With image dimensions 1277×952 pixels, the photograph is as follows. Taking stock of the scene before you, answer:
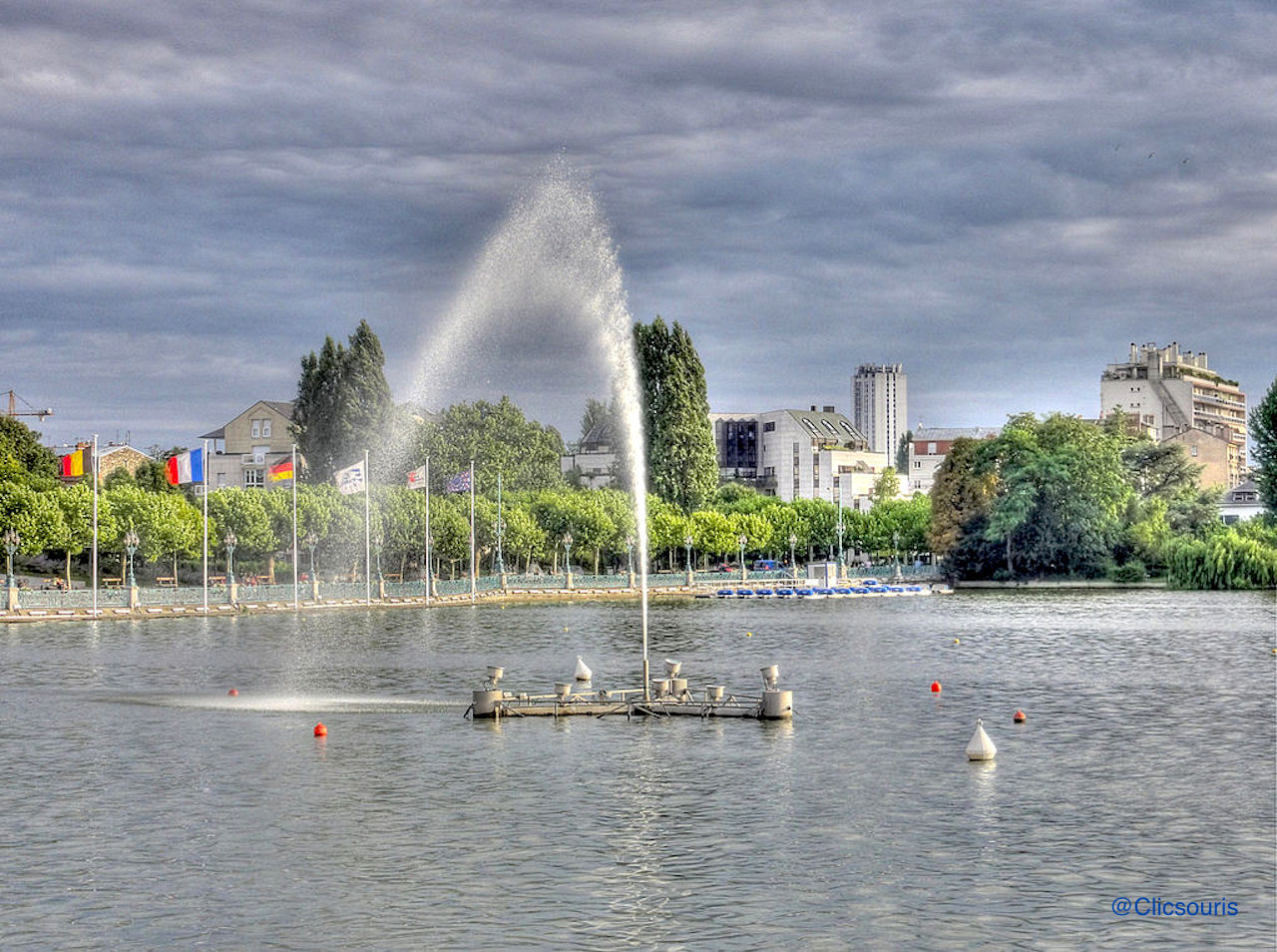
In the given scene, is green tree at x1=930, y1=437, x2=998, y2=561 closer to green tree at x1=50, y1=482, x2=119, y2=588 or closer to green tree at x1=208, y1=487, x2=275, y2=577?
green tree at x1=208, y1=487, x2=275, y2=577

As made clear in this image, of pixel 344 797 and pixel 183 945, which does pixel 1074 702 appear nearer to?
pixel 344 797

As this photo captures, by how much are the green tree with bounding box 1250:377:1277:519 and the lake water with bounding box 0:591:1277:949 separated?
2869 inches

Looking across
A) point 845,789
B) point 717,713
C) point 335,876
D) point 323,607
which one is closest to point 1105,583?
point 323,607

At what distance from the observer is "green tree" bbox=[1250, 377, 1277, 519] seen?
129 metres

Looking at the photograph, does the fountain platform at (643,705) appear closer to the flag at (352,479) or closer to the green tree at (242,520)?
the flag at (352,479)

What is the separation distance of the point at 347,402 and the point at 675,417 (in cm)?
3164

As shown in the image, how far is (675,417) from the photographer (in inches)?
5901

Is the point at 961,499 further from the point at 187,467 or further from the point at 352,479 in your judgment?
the point at 187,467

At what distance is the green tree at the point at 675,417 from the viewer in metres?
148

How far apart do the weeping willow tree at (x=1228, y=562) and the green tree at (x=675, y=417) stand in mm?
46613

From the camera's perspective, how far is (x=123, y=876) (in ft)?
83.4

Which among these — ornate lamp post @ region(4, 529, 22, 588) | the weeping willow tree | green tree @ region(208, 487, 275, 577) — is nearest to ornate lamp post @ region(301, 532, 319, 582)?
green tree @ region(208, 487, 275, 577)

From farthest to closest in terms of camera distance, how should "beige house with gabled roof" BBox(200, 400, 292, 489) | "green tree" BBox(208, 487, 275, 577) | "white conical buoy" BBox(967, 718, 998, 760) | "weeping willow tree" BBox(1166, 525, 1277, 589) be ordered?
"beige house with gabled roof" BBox(200, 400, 292, 489) → "weeping willow tree" BBox(1166, 525, 1277, 589) → "green tree" BBox(208, 487, 275, 577) → "white conical buoy" BBox(967, 718, 998, 760)

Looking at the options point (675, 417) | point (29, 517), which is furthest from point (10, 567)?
point (675, 417)
